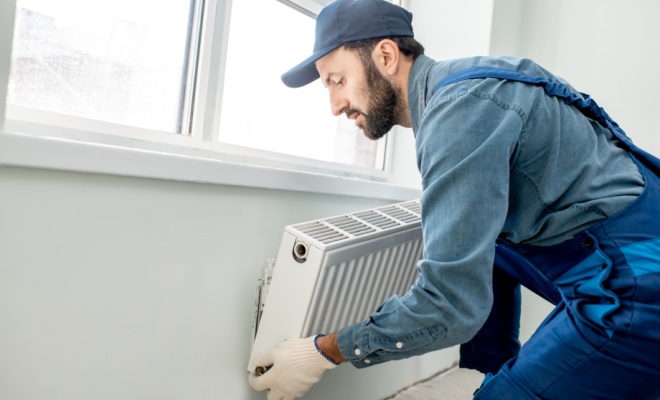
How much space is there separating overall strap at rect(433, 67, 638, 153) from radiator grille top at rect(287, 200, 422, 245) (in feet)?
1.07

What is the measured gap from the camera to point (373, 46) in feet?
3.34

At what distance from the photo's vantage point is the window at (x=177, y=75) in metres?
0.96

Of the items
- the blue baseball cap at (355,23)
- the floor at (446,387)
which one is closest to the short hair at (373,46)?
the blue baseball cap at (355,23)

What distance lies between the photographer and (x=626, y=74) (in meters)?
1.77

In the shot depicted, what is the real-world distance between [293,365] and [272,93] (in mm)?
786

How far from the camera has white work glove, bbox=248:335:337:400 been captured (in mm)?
960

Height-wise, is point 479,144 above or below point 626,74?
below

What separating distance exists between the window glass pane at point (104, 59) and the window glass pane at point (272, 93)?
0.52ft

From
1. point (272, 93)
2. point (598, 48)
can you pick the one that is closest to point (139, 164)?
point (272, 93)

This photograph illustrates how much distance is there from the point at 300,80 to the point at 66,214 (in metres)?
0.58

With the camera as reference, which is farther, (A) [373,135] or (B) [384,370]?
(B) [384,370]

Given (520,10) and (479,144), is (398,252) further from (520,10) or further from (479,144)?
(520,10)

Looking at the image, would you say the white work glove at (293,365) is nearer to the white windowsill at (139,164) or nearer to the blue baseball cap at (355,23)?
the white windowsill at (139,164)

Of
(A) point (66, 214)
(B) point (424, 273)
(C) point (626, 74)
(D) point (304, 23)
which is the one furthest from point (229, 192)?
(C) point (626, 74)
